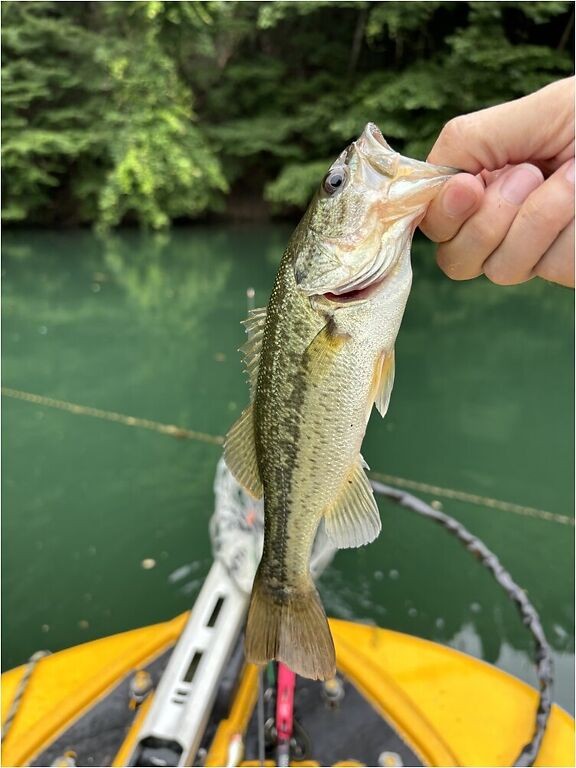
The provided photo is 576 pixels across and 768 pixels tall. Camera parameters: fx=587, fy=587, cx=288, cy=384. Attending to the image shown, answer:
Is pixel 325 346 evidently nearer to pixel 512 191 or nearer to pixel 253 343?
pixel 253 343

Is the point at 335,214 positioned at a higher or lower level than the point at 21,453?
higher

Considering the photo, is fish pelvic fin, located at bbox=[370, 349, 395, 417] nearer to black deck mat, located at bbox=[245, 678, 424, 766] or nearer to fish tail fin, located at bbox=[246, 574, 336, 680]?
fish tail fin, located at bbox=[246, 574, 336, 680]

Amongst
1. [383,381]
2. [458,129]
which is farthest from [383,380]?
[458,129]

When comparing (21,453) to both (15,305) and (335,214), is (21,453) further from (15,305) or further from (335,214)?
(15,305)

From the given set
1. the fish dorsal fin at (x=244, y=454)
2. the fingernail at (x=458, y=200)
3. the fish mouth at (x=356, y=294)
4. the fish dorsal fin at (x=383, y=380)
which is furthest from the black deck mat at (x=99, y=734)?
the fingernail at (x=458, y=200)

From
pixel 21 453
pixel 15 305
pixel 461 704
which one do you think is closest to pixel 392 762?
pixel 461 704

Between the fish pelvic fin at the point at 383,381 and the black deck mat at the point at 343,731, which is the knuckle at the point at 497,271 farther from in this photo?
the black deck mat at the point at 343,731
